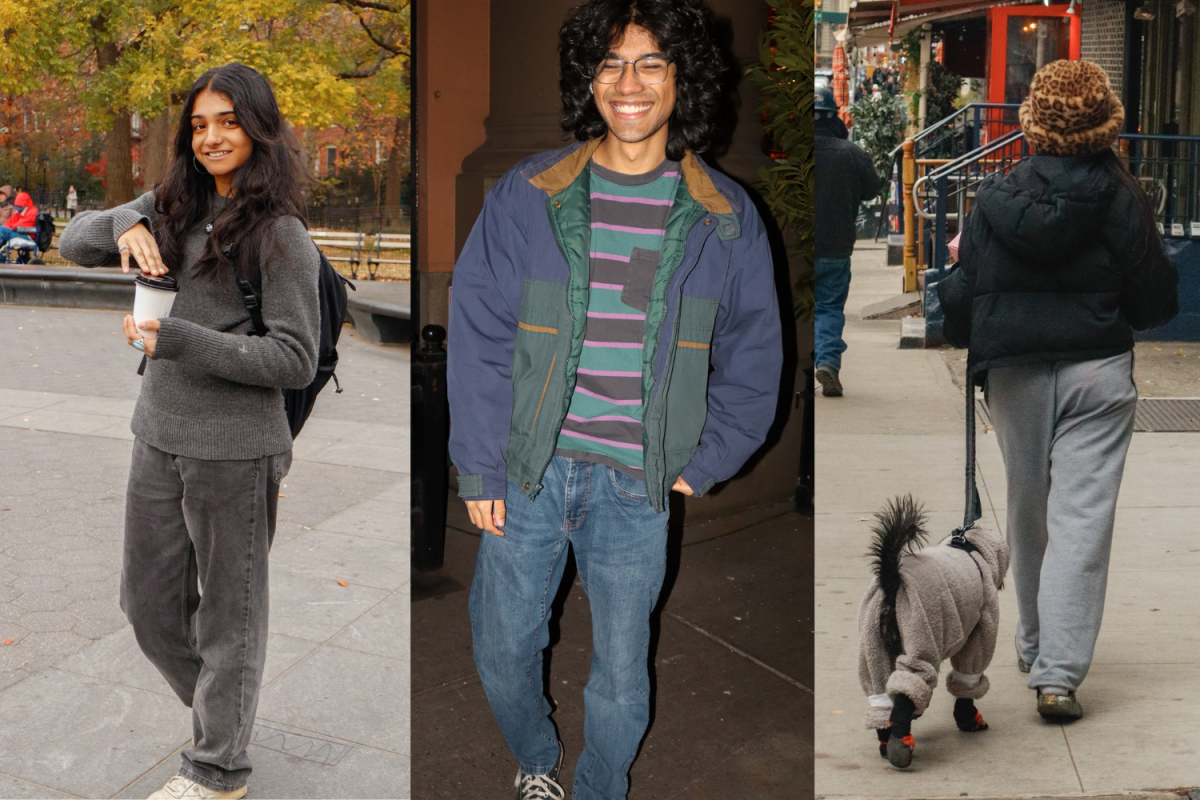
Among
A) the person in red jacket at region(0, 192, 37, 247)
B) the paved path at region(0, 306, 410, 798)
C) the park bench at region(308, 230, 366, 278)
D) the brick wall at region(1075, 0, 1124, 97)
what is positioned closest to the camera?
the brick wall at region(1075, 0, 1124, 97)

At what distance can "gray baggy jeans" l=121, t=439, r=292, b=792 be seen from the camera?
269 centimetres

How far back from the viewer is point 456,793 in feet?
8.89

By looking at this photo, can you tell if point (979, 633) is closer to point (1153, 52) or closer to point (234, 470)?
point (1153, 52)

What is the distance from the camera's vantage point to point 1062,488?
2830mm

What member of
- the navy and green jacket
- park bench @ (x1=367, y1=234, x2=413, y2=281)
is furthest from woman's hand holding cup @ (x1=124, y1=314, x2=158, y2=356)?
park bench @ (x1=367, y1=234, x2=413, y2=281)

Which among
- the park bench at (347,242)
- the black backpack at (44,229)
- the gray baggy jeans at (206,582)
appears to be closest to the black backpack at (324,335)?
the gray baggy jeans at (206,582)

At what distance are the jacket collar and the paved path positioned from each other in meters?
1.74

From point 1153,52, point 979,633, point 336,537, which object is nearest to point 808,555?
point 979,633

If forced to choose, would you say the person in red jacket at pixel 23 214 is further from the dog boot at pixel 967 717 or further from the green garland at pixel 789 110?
the dog boot at pixel 967 717

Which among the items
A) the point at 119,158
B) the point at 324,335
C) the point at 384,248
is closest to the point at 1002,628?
the point at 324,335

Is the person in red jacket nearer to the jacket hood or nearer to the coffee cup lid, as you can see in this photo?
the coffee cup lid

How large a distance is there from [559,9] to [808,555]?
4.24ft

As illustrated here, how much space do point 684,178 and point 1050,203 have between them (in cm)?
90

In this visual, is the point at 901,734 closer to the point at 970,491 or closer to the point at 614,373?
the point at 970,491
